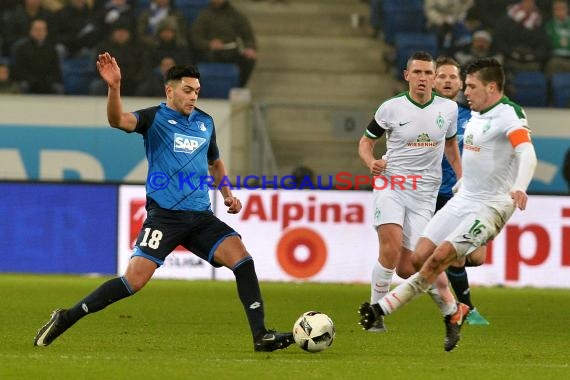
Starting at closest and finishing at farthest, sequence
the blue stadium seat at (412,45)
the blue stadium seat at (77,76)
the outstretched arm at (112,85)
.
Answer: the outstretched arm at (112,85) → the blue stadium seat at (77,76) → the blue stadium seat at (412,45)

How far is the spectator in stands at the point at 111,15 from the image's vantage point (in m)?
20.3

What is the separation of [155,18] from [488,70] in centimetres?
1208

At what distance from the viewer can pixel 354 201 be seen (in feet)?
55.7

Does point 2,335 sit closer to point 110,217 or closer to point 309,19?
point 110,217

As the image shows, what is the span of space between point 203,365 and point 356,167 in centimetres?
1114

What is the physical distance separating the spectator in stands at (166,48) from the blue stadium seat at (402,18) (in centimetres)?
368

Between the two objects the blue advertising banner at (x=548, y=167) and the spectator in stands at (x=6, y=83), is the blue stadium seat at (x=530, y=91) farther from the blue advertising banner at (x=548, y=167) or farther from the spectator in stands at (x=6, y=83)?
the spectator in stands at (x=6, y=83)

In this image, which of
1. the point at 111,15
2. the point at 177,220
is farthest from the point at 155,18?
the point at 177,220

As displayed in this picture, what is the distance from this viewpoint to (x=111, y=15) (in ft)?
67.0

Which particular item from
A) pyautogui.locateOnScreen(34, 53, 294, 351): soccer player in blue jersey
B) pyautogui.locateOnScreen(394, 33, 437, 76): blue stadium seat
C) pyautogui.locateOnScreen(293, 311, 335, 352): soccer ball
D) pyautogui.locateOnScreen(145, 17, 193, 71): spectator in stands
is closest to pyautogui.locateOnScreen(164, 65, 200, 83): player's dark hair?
pyautogui.locateOnScreen(34, 53, 294, 351): soccer player in blue jersey

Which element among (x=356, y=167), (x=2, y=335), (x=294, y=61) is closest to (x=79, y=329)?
(x=2, y=335)

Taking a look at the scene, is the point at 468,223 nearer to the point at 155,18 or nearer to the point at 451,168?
the point at 451,168

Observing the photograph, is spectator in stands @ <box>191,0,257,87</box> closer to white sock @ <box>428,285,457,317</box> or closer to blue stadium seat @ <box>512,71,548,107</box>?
blue stadium seat @ <box>512,71,548,107</box>

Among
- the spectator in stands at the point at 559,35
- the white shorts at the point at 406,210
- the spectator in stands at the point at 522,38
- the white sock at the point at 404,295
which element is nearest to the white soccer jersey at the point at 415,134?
the white shorts at the point at 406,210
